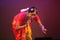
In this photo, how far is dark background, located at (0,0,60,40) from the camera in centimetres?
288

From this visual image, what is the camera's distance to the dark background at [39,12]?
288cm

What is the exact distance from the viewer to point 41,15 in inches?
115

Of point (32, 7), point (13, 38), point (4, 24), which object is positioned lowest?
point (13, 38)

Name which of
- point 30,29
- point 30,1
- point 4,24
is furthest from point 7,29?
point 30,1

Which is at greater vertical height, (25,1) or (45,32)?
(25,1)

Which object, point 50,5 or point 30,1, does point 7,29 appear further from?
point 50,5

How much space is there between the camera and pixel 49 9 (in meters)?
2.94

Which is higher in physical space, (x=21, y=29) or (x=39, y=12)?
(x=39, y=12)

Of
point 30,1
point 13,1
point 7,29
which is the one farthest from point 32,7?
point 7,29

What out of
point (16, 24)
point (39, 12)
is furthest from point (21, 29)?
point (39, 12)

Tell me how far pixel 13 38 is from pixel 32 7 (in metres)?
0.51

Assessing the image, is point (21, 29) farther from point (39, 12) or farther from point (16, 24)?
point (39, 12)

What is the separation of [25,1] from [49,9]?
1.19ft

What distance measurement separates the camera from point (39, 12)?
2.92 meters
